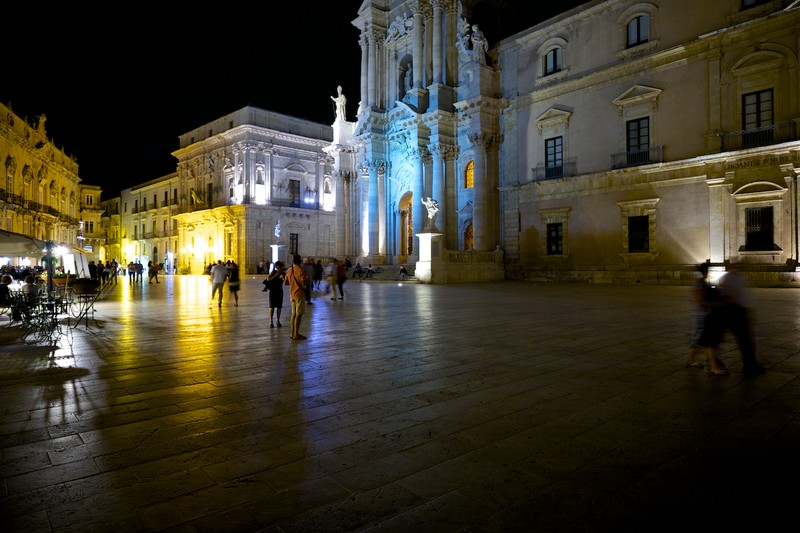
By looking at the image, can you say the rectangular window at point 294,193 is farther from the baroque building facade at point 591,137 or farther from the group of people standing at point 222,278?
the group of people standing at point 222,278

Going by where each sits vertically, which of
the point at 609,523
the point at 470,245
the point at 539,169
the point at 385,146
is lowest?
the point at 609,523

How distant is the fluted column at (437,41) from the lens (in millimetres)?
32812

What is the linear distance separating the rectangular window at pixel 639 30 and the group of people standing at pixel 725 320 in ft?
79.2

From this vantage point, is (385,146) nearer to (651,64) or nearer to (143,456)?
(651,64)

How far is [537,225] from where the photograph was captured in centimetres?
2958

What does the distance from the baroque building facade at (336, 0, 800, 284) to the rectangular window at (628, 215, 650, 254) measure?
0.34 ft

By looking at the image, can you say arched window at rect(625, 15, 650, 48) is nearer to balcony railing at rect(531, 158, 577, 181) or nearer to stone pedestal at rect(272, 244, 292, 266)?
balcony railing at rect(531, 158, 577, 181)

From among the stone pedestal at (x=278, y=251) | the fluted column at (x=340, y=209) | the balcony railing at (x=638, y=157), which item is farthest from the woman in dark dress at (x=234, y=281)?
the stone pedestal at (x=278, y=251)

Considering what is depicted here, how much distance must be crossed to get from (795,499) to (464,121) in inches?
1235

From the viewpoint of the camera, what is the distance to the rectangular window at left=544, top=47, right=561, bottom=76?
28750 mm

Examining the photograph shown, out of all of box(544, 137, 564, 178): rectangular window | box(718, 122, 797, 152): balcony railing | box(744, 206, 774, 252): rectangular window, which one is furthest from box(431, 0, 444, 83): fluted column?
box(744, 206, 774, 252): rectangular window

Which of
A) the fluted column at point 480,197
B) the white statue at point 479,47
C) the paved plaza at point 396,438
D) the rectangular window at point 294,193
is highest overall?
the white statue at point 479,47

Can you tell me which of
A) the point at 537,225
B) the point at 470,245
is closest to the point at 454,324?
the point at 537,225

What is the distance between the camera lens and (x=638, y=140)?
84.1 feet
